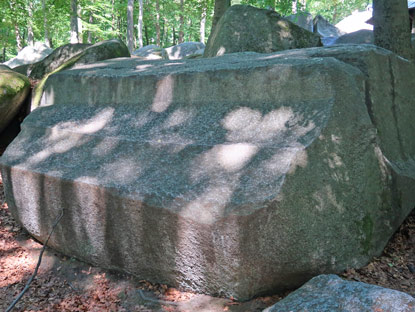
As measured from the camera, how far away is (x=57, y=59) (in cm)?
801

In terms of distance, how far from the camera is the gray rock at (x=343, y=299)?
2.03 m

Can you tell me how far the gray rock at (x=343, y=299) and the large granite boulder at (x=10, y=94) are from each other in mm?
5491

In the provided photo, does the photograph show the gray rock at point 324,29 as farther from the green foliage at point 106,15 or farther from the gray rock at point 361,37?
the gray rock at point 361,37

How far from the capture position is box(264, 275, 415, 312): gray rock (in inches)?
80.0

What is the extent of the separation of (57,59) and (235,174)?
6.60 m

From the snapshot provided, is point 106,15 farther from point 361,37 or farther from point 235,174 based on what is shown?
point 235,174

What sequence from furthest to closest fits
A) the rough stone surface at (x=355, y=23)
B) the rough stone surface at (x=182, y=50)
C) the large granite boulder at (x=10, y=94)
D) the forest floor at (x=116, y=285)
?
the rough stone surface at (x=355, y=23), the rough stone surface at (x=182, y=50), the large granite boulder at (x=10, y=94), the forest floor at (x=116, y=285)

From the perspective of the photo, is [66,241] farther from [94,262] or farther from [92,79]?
[92,79]

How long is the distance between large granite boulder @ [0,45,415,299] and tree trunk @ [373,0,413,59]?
3.48 ft

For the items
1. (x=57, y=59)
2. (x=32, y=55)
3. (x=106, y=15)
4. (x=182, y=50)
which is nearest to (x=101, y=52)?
(x=57, y=59)

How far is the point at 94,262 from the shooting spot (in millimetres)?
3443

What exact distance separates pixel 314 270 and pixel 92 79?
3342 mm

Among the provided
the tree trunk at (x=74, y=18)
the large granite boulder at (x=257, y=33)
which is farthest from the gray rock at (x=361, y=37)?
the tree trunk at (x=74, y=18)

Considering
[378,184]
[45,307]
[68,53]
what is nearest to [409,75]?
[378,184]
